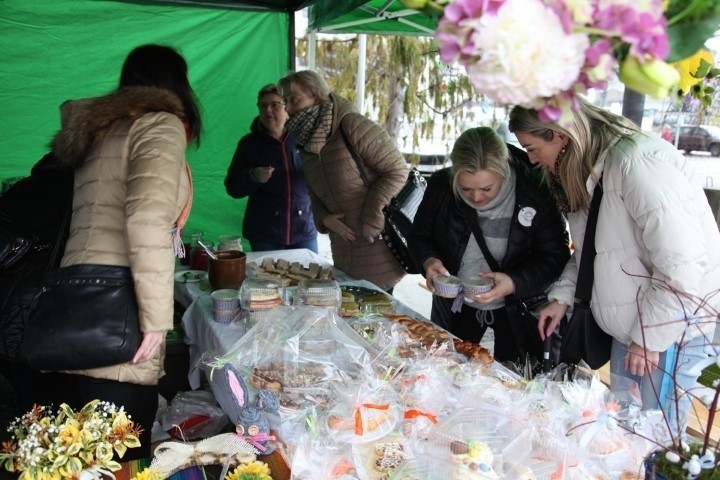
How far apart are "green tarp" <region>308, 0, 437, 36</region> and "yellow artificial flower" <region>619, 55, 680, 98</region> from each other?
9.14ft

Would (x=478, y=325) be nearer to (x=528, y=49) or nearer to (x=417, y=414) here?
(x=417, y=414)

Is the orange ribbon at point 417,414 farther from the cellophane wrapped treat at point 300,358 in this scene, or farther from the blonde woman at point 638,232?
the blonde woman at point 638,232

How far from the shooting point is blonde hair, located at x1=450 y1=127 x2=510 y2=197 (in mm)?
2100

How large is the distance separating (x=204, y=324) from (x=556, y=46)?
1.90 meters

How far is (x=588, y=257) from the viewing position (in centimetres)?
189

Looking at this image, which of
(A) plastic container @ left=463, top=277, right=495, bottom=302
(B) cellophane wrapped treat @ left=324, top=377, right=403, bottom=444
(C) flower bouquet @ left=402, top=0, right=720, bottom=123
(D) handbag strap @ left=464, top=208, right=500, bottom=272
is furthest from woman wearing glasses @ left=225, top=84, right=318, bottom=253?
(C) flower bouquet @ left=402, top=0, right=720, bottom=123

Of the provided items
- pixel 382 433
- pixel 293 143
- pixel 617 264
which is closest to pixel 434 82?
pixel 293 143

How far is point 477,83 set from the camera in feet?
2.17

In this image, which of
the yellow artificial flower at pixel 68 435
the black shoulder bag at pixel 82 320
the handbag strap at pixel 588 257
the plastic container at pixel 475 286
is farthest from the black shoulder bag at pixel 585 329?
the yellow artificial flower at pixel 68 435

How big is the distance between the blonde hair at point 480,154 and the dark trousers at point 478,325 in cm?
57

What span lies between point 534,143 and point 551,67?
1.29 m

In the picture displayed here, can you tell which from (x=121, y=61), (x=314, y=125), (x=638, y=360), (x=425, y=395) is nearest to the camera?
(x=425, y=395)

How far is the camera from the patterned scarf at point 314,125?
2889 millimetres

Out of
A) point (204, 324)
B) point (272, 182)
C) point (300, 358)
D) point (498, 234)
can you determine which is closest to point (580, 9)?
point (300, 358)
